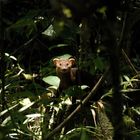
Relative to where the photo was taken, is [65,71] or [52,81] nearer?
[52,81]

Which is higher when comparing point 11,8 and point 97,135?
point 11,8

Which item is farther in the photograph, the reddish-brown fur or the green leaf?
the reddish-brown fur

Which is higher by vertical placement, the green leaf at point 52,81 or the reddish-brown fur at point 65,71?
the green leaf at point 52,81

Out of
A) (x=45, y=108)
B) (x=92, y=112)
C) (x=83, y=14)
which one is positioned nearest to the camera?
(x=83, y=14)

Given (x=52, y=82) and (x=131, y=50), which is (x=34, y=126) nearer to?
(x=52, y=82)

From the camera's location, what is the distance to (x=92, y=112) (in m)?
2.32

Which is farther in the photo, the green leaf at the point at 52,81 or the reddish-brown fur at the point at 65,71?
the reddish-brown fur at the point at 65,71

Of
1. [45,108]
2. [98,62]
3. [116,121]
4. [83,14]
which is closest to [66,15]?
[83,14]

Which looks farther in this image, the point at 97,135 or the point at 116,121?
the point at 97,135

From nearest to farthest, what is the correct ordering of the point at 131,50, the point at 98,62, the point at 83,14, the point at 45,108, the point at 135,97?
the point at 83,14, the point at 98,62, the point at 45,108, the point at 135,97, the point at 131,50

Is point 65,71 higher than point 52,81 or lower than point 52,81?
lower

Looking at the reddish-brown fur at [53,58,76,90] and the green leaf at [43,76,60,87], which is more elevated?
the green leaf at [43,76,60,87]

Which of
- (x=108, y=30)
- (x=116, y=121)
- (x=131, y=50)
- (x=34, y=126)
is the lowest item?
(x=34, y=126)

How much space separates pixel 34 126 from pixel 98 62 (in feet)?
2.16
